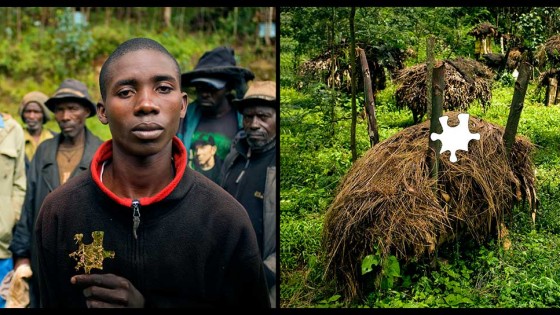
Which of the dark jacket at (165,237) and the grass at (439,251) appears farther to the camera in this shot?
the grass at (439,251)

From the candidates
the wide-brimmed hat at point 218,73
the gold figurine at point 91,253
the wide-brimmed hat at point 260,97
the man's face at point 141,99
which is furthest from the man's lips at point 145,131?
the wide-brimmed hat at point 218,73

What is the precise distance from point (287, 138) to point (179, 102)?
1.93 m

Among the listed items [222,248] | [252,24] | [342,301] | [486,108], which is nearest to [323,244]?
[342,301]

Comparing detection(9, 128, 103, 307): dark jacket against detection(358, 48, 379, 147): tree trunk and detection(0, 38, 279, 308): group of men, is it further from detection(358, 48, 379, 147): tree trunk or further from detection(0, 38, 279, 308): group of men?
detection(358, 48, 379, 147): tree trunk

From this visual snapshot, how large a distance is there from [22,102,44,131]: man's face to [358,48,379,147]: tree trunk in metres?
2.72

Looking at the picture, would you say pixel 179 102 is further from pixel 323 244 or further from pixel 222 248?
pixel 323 244

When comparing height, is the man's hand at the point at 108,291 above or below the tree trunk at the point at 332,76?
below

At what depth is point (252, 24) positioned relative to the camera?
9570mm

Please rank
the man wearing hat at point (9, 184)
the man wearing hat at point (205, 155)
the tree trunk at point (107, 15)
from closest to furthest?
the man wearing hat at point (9, 184), the man wearing hat at point (205, 155), the tree trunk at point (107, 15)

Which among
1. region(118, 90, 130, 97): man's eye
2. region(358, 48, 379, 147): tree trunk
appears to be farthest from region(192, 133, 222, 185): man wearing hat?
region(118, 90, 130, 97): man's eye

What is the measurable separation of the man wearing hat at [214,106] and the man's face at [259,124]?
61 cm

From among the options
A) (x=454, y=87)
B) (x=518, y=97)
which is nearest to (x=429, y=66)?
(x=454, y=87)

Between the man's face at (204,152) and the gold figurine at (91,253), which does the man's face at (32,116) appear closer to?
the man's face at (204,152)

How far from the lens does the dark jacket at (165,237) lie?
12.2 ft
